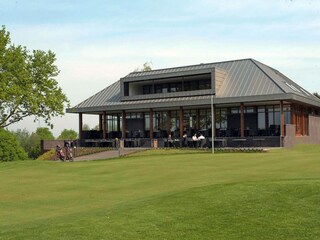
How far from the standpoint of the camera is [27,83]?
48156 mm

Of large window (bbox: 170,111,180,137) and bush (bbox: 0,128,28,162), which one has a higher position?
large window (bbox: 170,111,180,137)

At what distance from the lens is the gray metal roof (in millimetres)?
41875

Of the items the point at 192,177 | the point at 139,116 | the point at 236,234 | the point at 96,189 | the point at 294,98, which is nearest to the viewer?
the point at 236,234

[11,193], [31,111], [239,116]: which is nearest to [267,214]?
[11,193]

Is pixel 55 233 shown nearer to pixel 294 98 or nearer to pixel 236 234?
pixel 236 234

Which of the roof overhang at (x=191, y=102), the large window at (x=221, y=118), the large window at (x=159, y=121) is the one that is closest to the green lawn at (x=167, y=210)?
the roof overhang at (x=191, y=102)

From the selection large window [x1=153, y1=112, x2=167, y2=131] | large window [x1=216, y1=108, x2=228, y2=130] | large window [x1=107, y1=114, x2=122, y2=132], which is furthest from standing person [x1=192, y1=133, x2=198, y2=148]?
large window [x1=107, y1=114, x2=122, y2=132]

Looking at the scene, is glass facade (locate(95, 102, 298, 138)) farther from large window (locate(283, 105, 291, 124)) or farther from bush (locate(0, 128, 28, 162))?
bush (locate(0, 128, 28, 162))

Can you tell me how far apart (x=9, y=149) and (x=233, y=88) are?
130 ft

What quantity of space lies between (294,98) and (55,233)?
3297 centimetres

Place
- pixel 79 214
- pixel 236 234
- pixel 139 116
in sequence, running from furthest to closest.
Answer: pixel 139 116 < pixel 79 214 < pixel 236 234

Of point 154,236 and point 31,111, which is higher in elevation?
point 31,111

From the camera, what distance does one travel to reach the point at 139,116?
52812mm

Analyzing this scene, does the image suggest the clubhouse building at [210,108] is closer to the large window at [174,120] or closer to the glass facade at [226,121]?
the glass facade at [226,121]
